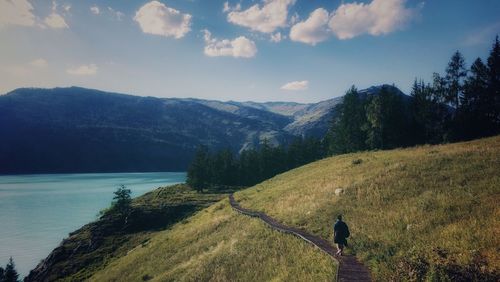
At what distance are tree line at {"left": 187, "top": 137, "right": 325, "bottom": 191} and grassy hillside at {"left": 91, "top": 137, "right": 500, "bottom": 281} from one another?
68.6 metres

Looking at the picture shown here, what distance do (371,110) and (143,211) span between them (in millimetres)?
54956

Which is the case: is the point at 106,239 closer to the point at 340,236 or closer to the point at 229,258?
the point at 229,258

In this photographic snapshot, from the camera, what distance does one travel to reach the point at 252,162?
119750 mm

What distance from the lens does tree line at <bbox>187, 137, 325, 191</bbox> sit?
11288 cm

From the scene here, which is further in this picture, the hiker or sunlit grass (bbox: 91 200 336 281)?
sunlit grass (bbox: 91 200 336 281)

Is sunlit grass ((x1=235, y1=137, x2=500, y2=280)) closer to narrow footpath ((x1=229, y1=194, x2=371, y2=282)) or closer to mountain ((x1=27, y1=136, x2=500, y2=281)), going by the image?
mountain ((x1=27, y1=136, x2=500, y2=281))

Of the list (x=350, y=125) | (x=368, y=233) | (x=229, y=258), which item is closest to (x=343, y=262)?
(x=368, y=233)

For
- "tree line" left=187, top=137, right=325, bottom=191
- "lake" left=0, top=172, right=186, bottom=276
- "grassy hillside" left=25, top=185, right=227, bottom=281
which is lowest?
"lake" left=0, top=172, right=186, bottom=276

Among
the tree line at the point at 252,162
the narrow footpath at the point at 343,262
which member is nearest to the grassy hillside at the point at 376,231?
the narrow footpath at the point at 343,262

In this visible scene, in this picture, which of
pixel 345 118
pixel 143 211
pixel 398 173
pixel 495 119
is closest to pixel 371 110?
pixel 345 118

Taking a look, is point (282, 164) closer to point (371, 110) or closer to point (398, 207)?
→ point (371, 110)

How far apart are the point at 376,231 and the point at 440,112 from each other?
5635 cm

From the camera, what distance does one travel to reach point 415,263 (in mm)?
14680

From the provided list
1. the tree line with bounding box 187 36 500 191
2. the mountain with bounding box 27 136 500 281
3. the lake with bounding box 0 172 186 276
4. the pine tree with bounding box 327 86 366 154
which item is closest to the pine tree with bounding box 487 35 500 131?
the tree line with bounding box 187 36 500 191
